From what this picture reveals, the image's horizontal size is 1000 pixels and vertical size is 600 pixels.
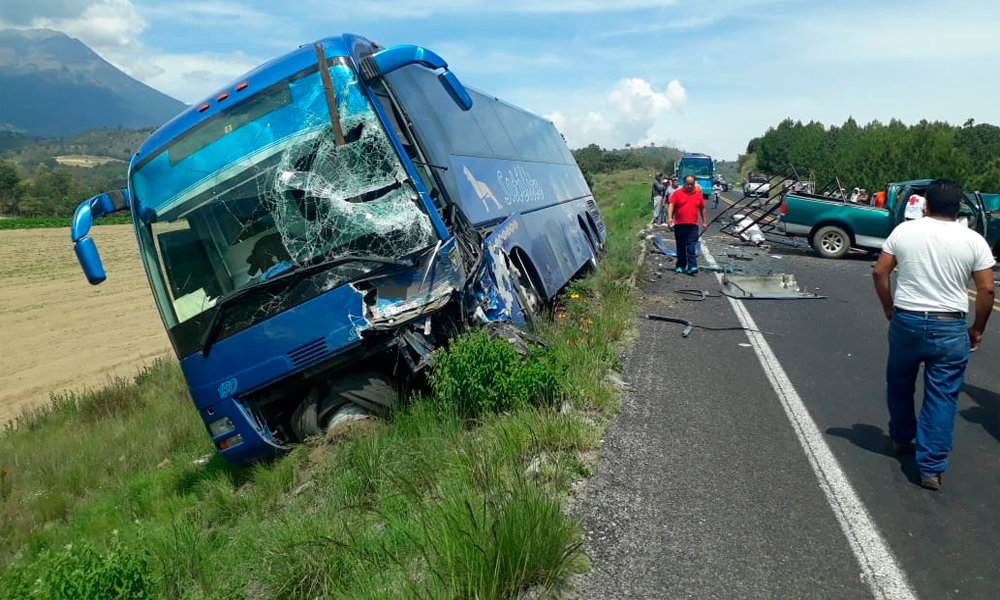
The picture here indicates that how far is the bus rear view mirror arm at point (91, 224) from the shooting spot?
219 inches

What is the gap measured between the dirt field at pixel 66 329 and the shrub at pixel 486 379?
38.1ft

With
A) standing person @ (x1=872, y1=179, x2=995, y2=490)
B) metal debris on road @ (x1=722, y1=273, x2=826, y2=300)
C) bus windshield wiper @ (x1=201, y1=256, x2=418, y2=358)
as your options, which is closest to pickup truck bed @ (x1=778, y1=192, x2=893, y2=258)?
metal debris on road @ (x1=722, y1=273, x2=826, y2=300)

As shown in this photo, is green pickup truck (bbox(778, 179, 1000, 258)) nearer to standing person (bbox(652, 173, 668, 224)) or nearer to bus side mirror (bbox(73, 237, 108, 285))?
standing person (bbox(652, 173, 668, 224))

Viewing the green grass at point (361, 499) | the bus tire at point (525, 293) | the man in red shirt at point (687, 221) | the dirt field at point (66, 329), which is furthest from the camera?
the dirt field at point (66, 329)

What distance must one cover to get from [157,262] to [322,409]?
1.82 meters

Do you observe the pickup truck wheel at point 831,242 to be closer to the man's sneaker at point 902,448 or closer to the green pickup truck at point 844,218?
the green pickup truck at point 844,218

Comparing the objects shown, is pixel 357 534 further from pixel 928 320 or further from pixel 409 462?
pixel 928 320

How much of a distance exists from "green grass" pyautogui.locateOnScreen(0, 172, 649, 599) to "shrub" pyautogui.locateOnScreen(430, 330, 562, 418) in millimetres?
12

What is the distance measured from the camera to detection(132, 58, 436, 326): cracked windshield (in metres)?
5.77

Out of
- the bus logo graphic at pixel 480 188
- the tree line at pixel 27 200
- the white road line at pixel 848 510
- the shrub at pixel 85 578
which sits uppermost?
the tree line at pixel 27 200

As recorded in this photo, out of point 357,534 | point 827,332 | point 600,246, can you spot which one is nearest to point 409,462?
point 357,534

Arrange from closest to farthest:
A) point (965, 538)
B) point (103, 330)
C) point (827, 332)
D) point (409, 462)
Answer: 1. point (965, 538)
2. point (409, 462)
3. point (827, 332)
4. point (103, 330)

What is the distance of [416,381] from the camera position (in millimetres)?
6391

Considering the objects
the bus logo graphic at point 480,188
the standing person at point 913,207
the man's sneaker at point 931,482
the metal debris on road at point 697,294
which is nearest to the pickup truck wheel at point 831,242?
the standing person at point 913,207
